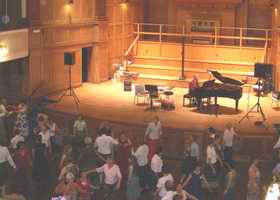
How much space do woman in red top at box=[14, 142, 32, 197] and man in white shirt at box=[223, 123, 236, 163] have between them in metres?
5.10

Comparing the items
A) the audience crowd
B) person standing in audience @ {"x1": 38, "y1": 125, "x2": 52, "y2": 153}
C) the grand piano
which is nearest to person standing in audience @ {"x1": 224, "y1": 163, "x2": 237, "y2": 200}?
the audience crowd

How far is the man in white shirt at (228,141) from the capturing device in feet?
51.9

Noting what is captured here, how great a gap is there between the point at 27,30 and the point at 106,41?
17.6 ft

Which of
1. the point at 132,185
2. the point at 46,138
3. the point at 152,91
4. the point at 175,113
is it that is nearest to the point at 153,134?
the point at 46,138

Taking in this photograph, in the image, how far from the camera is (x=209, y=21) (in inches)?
1112

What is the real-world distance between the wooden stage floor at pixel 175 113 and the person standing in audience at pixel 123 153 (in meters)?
3.11

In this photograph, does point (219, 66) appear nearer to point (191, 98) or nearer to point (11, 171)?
point (191, 98)

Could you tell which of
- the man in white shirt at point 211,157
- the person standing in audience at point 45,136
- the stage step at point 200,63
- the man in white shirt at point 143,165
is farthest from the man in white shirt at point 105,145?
the stage step at point 200,63

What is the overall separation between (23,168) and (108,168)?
7.42ft

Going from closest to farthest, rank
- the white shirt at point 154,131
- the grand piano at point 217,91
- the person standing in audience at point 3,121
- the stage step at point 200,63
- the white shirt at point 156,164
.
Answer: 1. the white shirt at point 156,164
2. the white shirt at point 154,131
3. the person standing in audience at point 3,121
4. the grand piano at point 217,91
5. the stage step at point 200,63

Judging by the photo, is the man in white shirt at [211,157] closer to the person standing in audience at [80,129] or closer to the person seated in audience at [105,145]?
the person seated in audience at [105,145]

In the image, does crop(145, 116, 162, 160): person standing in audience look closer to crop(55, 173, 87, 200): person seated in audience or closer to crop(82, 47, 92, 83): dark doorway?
crop(55, 173, 87, 200): person seated in audience

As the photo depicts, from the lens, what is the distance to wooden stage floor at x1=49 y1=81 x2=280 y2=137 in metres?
18.6

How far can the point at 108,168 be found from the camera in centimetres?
1252
